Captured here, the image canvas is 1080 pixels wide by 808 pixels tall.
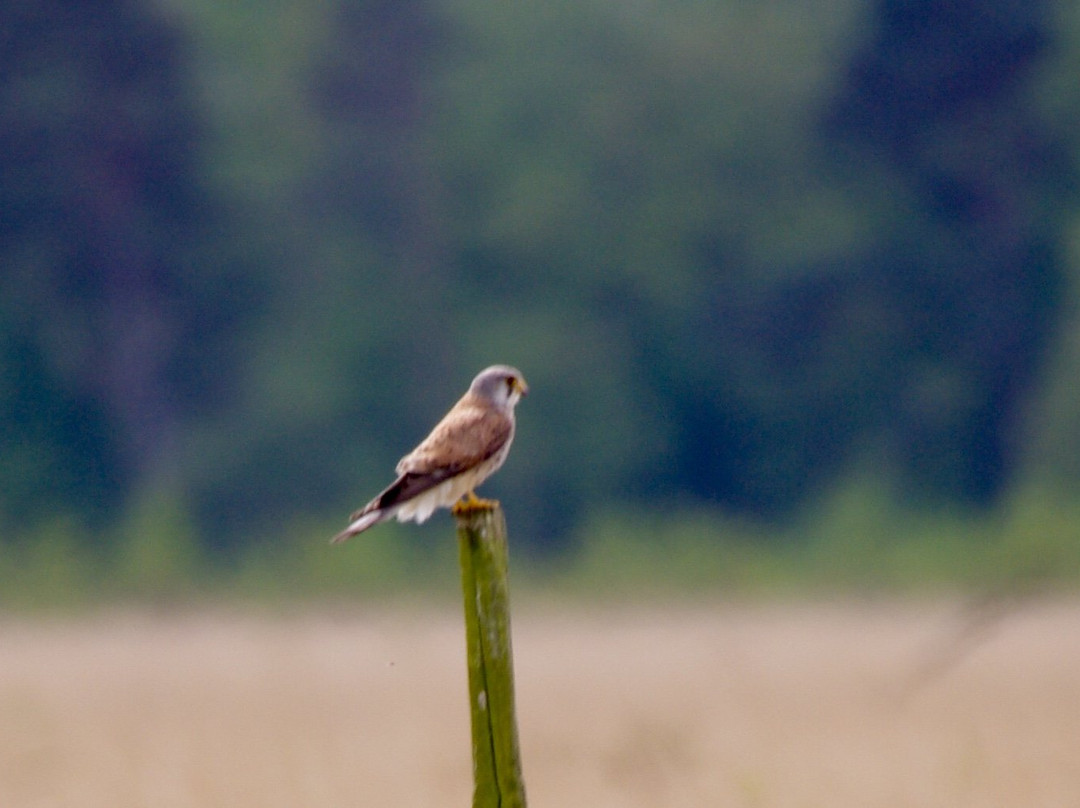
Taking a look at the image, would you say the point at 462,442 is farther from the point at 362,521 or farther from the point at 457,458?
the point at 362,521

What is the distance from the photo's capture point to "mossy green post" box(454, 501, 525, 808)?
4996 millimetres

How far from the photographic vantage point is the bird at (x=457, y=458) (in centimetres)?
586

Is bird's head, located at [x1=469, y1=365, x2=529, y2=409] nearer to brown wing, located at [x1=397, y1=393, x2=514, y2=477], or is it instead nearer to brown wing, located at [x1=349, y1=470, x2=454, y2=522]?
brown wing, located at [x1=397, y1=393, x2=514, y2=477]

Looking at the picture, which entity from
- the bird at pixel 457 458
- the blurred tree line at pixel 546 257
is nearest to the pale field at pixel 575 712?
the bird at pixel 457 458

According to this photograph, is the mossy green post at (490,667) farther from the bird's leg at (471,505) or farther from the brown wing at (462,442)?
the brown wing at (462,442)

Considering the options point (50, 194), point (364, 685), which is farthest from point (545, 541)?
point (364, 685)

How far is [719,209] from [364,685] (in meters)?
17.6

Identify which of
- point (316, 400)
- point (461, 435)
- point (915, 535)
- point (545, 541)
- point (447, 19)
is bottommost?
point (461, 435)

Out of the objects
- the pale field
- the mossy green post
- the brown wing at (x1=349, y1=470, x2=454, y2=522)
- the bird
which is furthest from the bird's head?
the pale field

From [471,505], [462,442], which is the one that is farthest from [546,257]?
[471,505]

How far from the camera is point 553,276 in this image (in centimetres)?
3070

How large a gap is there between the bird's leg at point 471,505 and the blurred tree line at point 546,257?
21864mm

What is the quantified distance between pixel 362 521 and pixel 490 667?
70cm

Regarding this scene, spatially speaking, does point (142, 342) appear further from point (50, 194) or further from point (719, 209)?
point (719, 209)
